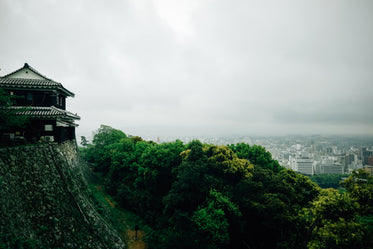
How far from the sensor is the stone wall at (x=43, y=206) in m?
8.75

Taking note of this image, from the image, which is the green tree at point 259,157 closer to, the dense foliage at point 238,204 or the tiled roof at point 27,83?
the dense foliage at point 238,204

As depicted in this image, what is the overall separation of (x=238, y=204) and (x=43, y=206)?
15.2 meters

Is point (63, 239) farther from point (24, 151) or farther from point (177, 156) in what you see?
point (177, 156)

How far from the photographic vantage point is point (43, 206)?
10820 mm

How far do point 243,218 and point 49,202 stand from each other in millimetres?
15776

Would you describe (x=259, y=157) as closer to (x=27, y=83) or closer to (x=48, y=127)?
(x=48, y=127)

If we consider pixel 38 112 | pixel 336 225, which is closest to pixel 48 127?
pixel 38 112

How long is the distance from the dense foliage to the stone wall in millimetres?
6707

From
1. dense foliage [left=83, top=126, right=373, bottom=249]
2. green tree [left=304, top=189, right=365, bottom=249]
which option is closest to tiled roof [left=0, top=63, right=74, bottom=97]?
dense foliage [left=83, top=126, right=373, bottom=249]

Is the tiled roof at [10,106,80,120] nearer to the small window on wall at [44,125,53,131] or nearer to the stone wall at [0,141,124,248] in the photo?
the small window on wall at [44,125,53,131]

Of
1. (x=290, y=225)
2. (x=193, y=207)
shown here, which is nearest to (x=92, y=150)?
(x=193, y=207)

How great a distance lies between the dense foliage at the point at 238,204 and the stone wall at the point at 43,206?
6.71 m

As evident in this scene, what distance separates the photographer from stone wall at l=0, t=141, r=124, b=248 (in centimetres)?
875

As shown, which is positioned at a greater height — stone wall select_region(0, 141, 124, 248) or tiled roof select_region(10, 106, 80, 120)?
tiled roof select_region(10, 106, 80, 120)
